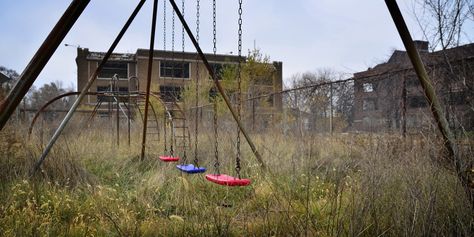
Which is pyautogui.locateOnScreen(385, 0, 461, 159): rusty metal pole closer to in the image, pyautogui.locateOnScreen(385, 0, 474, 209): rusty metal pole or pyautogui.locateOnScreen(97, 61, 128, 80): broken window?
pyautogui.locateOnScreen(385, 0, 474, 209): rusty metal pole

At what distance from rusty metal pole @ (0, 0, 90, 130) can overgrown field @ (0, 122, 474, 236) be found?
101cm

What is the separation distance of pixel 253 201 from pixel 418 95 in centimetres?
542

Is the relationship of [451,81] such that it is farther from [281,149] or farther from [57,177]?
[57,177]

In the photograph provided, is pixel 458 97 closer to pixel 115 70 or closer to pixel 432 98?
pixel 432 98

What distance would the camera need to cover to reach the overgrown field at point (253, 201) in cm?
282

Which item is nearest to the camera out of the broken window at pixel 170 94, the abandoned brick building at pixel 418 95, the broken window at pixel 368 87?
the abandoned brick building at pixel 418 95

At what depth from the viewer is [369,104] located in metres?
10.9

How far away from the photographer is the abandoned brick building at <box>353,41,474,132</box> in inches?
214

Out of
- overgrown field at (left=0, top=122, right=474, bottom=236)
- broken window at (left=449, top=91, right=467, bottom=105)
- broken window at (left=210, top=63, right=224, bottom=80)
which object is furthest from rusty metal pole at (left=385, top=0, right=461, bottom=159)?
broken window at (left=210, top=63, right=224, bottom=80)

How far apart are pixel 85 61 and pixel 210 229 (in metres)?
43.5

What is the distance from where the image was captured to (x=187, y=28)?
5.83 metres

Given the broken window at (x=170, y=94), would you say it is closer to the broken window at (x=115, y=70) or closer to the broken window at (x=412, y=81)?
the broken window at (x=412, y=81)

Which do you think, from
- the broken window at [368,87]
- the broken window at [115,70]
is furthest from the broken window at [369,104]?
the broken window at [115,70]

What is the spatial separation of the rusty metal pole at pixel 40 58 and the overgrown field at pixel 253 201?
3.32ft
